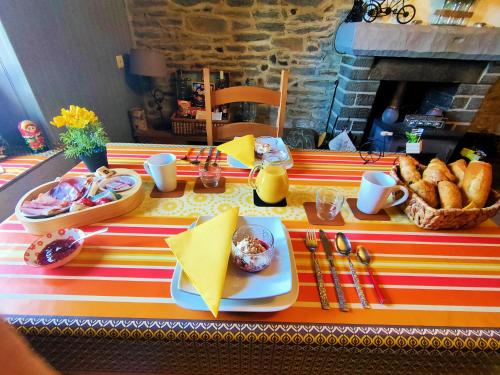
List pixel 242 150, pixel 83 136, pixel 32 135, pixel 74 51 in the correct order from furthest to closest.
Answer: pixel 74 51 → pixel 32 135 → pixel 242 150 → pixel 83 136

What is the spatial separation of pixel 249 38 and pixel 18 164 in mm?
2003

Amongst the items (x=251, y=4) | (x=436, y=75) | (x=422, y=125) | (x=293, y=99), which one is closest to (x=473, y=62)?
(x=436, y=75)

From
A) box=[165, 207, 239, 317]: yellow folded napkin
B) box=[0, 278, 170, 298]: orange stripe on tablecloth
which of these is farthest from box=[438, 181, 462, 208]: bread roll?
box=[0, 278, 170, 298]: orange stripe on tablecloth

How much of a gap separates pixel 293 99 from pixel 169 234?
2210 millimetres

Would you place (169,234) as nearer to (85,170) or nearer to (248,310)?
(248,310)

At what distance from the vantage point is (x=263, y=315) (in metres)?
0.46

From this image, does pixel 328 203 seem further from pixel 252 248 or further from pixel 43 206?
pixel 43 206

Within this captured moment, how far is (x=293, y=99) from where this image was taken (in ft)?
8.05

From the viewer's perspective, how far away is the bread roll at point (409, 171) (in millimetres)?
724

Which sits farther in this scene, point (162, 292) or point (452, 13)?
point (452, 13)

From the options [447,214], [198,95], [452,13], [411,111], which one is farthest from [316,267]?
[411,111]

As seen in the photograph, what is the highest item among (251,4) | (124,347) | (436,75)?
(251,4)

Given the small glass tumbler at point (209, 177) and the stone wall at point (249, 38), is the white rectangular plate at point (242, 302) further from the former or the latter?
the stone wall at point (249, 38)

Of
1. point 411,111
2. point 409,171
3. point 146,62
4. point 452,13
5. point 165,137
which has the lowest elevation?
point 165,137
